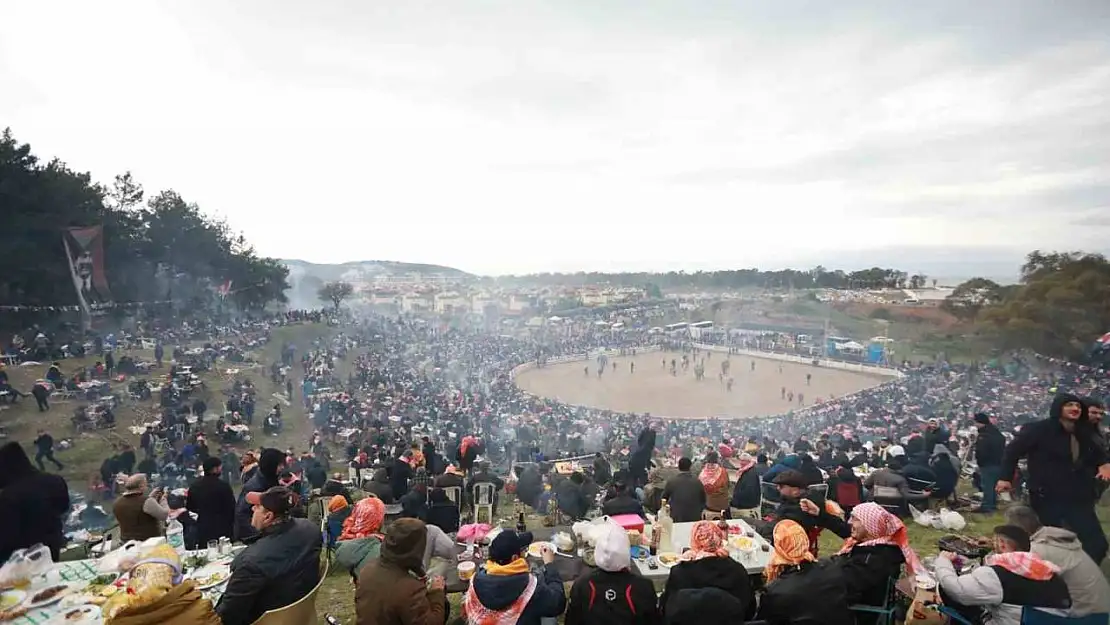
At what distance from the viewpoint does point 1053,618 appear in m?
3.42

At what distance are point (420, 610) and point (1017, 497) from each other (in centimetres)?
907

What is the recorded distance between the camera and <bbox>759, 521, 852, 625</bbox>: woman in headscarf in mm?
3184

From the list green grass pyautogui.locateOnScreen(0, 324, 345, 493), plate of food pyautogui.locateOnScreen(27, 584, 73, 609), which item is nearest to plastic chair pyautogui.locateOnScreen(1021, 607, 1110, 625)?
plate of food pyautogui.locateOnScreen(27, 584, 73, 609)

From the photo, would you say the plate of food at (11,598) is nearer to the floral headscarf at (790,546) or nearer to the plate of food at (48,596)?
the plate of food at (48,596)

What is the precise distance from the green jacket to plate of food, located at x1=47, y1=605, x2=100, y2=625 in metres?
1.54

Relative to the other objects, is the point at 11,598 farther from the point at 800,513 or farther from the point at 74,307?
the point at 74,307

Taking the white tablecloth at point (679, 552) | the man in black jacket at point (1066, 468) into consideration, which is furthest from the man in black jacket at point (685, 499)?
the man in black jacket at point (1066, 468)

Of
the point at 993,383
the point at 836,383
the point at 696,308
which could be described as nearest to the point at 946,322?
the point at 836,383

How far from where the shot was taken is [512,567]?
11.0ft

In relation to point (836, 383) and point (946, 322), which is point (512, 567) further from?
point (946, 322)

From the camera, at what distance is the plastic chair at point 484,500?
7242 mm

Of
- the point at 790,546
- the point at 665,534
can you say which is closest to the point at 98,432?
the point at 665,534

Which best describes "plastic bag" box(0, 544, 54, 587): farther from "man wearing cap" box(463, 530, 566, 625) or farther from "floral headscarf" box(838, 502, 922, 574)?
"floral headscarf" box(838, 502, 922, 574)

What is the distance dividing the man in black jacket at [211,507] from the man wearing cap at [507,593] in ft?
11.7
